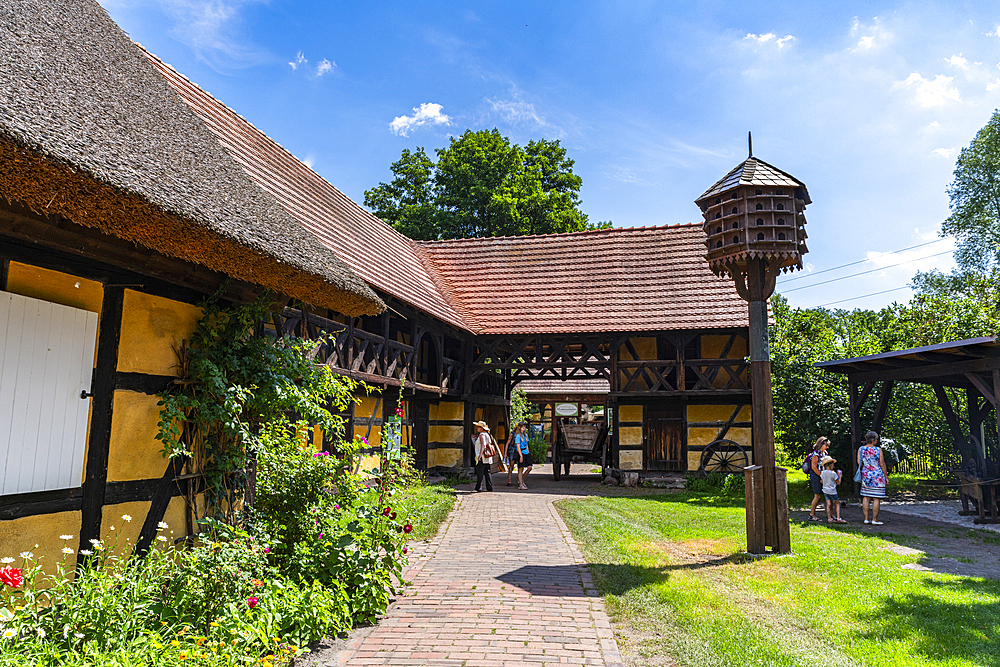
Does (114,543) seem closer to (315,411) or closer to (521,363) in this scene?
(315,411)

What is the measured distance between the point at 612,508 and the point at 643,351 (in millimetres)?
5695

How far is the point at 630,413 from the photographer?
1598cm

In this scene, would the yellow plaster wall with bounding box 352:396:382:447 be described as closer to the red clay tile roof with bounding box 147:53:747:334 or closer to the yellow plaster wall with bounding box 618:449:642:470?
the red clay tile roof with bounding box 147:53:747:334

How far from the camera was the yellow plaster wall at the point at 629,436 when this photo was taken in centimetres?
1588

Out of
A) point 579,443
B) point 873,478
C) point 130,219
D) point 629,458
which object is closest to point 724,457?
point 629,458

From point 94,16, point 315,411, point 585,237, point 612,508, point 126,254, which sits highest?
point 585,237

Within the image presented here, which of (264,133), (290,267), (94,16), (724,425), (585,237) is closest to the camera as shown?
(290,267)

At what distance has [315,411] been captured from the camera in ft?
16.6

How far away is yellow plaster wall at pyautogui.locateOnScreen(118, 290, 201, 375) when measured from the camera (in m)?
4.12

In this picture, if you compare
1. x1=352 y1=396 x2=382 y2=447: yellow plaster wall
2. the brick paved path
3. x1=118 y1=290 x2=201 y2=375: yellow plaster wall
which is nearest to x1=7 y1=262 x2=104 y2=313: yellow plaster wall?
x1=118 y1=290 x2=201 y2=375: yellow plaster wall

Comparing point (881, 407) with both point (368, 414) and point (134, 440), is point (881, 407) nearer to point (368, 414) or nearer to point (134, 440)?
point (368, 414)

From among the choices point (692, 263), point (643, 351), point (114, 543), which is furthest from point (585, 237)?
point (114, 543)

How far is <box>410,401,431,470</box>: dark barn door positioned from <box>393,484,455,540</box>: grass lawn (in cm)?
237

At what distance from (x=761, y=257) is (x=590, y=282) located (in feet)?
33.4
